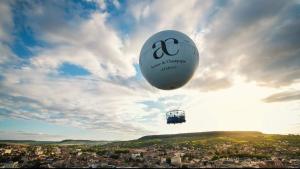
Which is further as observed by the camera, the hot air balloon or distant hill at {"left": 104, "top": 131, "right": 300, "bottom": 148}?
distant hill at {"left": 104, "top": 131, "right": 300, "bottom": 148}

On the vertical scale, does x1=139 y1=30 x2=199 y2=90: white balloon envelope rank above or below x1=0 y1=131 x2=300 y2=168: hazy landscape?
above

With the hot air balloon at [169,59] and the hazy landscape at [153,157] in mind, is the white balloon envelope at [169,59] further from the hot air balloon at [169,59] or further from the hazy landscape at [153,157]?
the hazy landscape at [153,157]

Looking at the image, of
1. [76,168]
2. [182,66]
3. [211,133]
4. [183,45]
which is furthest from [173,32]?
[211,133]

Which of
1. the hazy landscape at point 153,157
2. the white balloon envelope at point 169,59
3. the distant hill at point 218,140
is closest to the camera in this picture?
the hazy landscape at point 153,157

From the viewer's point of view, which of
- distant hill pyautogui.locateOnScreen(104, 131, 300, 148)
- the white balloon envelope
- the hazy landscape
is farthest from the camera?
distant hill pyautogui.locateOnScreen(104, 131, 300, 148)

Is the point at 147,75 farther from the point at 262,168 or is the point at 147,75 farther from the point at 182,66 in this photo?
the point at 262,168

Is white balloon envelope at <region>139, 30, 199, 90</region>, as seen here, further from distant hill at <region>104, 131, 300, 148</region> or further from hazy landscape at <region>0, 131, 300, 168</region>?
distant hill at <region>104, 131, 300, 148</region>

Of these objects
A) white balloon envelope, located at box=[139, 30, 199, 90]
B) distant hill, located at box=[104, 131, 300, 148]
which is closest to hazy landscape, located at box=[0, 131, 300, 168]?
white balloon envelope, located at box=[139, 30, 199, 90]

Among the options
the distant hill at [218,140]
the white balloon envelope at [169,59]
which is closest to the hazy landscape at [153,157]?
the white balloon envelope at [169,59]

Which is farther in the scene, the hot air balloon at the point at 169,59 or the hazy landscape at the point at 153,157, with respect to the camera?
the hot air balloon at the point at 169,59
